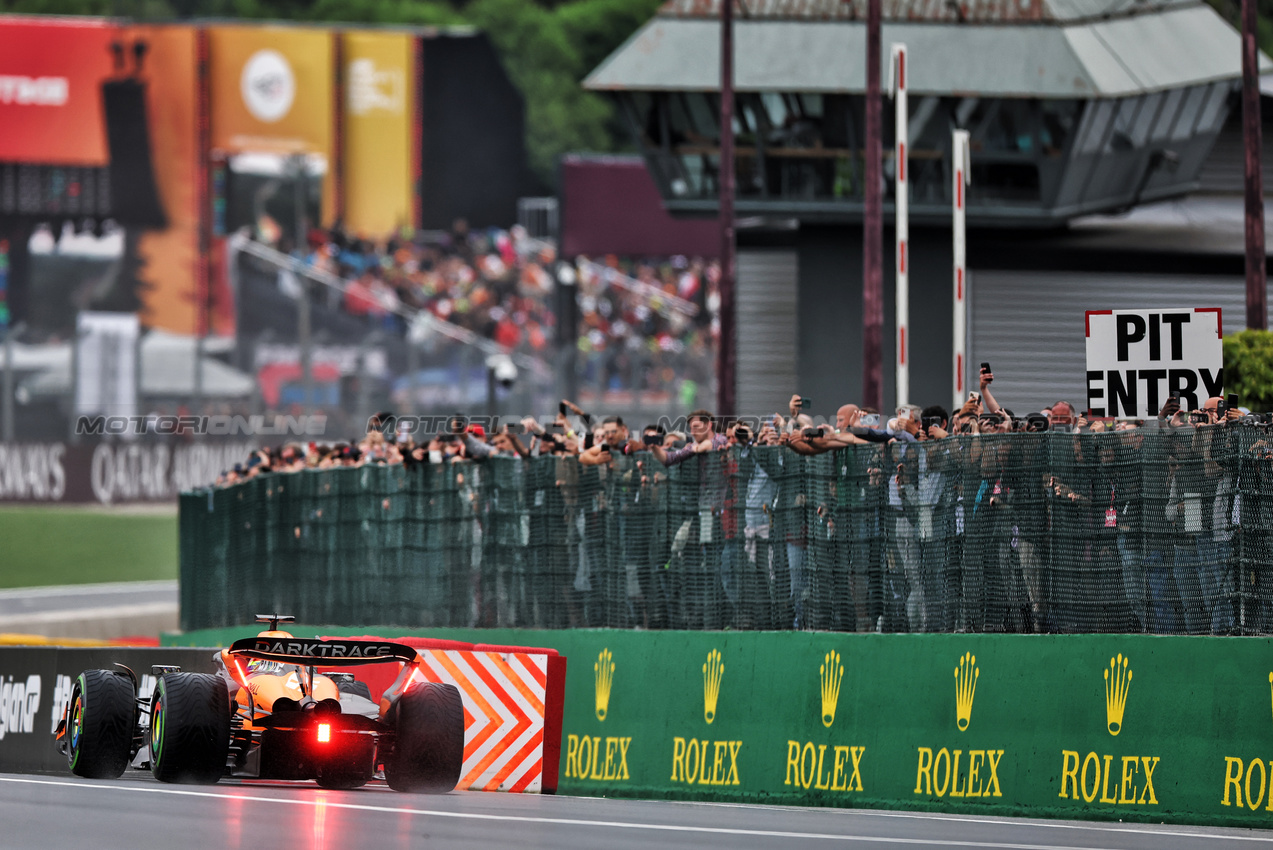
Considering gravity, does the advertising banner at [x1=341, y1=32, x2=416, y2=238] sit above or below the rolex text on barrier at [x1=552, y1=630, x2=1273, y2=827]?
above

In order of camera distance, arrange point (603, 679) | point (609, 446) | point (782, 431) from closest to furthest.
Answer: point (782, 431)
point (603, 679)
point (609, 446)

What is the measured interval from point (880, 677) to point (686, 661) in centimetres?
204

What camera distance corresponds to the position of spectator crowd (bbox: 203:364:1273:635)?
45.9 ft

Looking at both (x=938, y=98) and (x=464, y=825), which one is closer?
(x=464, y=825)

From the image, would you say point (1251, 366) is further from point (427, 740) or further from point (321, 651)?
point (321, 651)

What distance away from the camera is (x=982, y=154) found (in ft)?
113

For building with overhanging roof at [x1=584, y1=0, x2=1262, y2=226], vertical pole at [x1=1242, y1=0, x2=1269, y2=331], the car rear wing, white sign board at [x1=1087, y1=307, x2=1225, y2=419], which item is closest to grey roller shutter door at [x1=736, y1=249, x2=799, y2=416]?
building with overhanging roof at [x1=584, y1=0, x2=1262, y2=226]

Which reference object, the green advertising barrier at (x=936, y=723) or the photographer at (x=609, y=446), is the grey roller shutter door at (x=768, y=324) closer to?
the photographer at (x=609, y=446)

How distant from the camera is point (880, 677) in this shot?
15500 mm

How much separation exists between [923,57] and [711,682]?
64.6 feet

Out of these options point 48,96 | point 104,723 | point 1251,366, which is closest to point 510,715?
point 104,723

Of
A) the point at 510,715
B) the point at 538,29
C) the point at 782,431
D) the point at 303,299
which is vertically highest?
the point at 538,29

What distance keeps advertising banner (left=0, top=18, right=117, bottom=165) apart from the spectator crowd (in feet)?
163

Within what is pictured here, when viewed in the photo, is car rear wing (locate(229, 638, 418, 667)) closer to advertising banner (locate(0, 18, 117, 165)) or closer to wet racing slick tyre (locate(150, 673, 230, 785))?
wet racing slick tyre (locate(150, 673, 230, 785))
